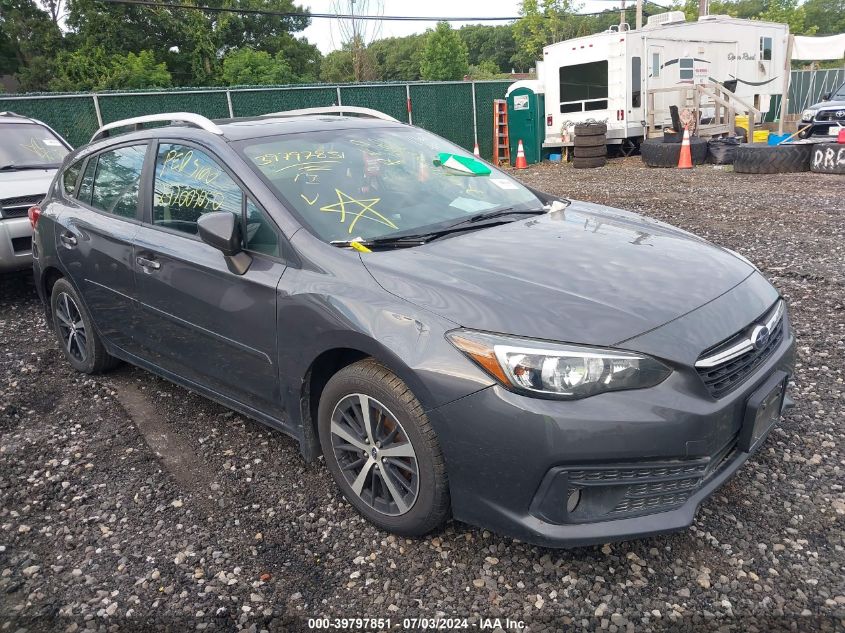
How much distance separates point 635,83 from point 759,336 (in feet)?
50.2

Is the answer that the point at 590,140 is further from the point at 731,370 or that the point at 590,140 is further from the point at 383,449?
the point at 383,449

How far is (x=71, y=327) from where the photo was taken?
4707 millimetres

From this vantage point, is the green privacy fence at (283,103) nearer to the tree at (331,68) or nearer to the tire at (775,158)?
the tire at (775,158)

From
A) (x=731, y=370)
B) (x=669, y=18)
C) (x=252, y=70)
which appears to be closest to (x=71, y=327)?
(x=731, y=370)

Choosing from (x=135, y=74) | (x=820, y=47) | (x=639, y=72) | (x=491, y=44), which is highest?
(x=491, y=44)

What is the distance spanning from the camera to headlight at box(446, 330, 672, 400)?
7.35 feet

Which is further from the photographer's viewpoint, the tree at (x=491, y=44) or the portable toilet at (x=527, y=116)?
the tree at (x=491, y=44)

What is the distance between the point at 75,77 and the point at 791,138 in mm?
35296

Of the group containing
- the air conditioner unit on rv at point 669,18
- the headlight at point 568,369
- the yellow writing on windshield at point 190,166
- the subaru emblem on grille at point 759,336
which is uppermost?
the air conditioner unit on rv at point 669,18

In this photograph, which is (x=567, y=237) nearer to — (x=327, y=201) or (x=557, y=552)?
(x=327, y=201)

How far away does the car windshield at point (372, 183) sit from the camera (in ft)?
10.1

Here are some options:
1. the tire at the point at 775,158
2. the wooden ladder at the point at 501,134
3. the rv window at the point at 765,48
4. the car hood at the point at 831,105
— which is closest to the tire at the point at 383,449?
the tire at the point at 775,158

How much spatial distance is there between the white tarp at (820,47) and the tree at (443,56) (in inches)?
1590

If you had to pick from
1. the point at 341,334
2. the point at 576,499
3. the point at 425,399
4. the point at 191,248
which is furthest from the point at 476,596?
the point at 191,248
